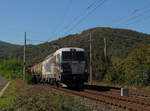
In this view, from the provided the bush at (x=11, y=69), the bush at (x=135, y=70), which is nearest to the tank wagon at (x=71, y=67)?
the bush at (x=135, y=70)

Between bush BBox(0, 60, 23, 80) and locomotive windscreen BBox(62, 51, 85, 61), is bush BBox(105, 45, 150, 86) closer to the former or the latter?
locomotive windscreen BBox(62, 51, 85, 61)

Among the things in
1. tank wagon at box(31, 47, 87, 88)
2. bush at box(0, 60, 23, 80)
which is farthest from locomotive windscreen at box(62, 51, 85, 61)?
bush at box(0, 60, 23, 80)

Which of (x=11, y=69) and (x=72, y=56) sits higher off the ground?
(x=72, y=56)

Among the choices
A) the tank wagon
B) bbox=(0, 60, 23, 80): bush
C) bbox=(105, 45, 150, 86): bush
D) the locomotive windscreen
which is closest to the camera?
the tank wagon

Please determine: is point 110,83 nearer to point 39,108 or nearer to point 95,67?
point 95,67

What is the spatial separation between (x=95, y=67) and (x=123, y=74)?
905 cm

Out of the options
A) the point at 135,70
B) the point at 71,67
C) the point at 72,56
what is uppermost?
the point at 72,56

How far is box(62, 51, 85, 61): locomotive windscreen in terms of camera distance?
2659 cm

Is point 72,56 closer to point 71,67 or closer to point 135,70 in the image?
point 71,67

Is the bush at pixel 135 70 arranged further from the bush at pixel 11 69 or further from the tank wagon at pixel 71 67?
the bush at pixel 11 69

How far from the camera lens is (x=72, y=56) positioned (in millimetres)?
26750

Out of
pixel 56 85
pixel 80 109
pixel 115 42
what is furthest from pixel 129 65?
pixel 115 42

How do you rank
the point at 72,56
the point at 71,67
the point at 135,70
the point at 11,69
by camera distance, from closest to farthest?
the point at 71,67 < the point at 72,56 < the point at 135,70 < the point at 11,69

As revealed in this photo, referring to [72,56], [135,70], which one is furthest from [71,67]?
[135,70]
